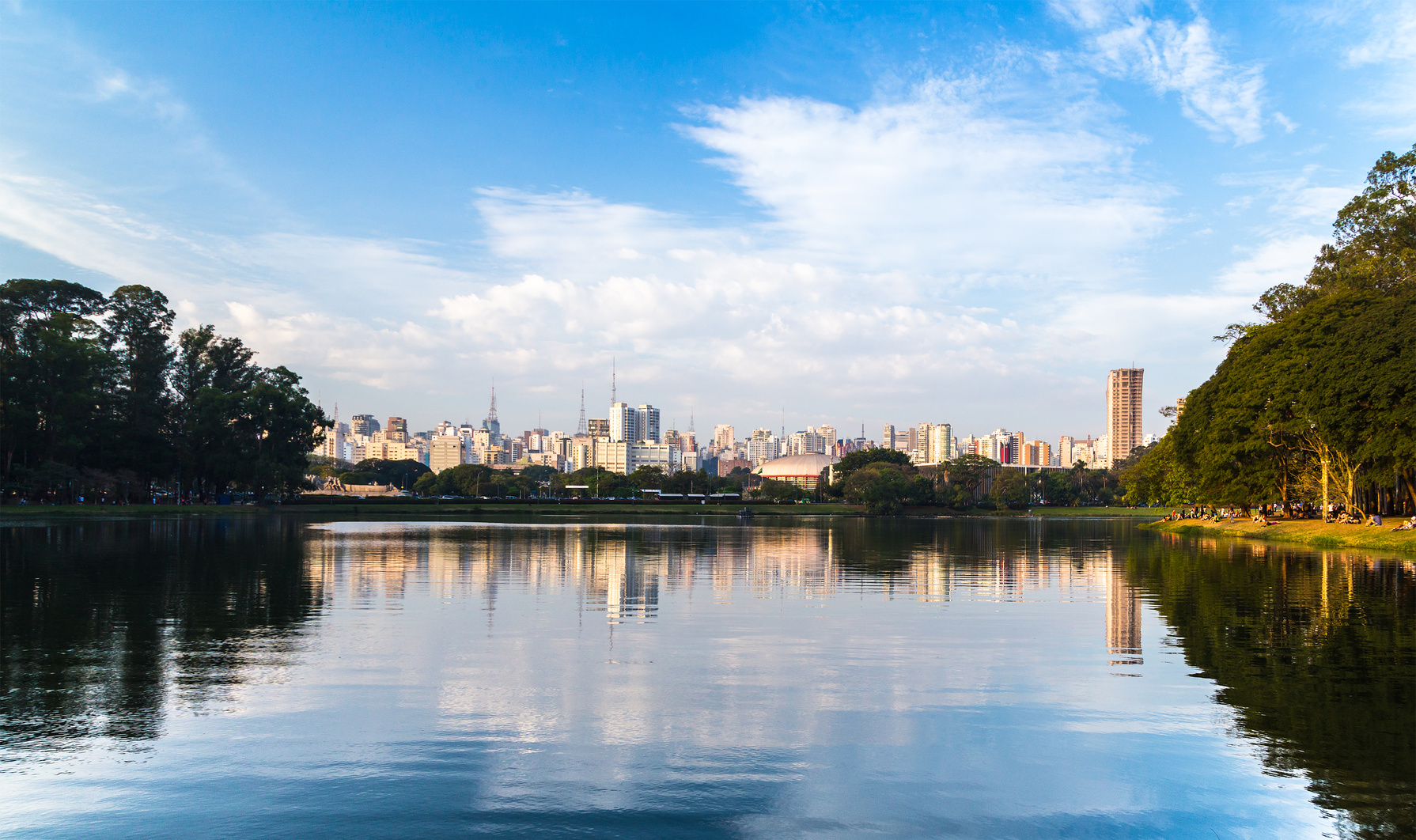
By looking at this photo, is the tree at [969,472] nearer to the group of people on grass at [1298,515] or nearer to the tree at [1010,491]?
the tree at [1010,491]

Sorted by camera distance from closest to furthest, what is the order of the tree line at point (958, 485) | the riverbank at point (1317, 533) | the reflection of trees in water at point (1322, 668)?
the reflection of trees in water at point (1322, 668), the riverbank at point (1317, 533), the tree line at point (958, 485)

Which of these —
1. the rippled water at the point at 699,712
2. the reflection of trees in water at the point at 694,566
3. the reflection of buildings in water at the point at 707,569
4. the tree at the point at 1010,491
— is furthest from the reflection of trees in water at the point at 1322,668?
the tree at the point at 1010,491

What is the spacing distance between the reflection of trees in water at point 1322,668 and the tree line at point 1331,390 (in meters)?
16.2

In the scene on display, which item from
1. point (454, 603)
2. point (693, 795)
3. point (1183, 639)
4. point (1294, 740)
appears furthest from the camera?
point (454, 603)

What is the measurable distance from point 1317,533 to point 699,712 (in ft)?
152

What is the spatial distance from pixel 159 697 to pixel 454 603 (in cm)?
879

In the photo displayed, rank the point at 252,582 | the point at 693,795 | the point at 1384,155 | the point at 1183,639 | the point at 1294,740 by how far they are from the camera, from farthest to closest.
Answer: the point at 1384,155 → the point at 252,582 → the point at 1183,639 → the point at 1294,740 → the point at 693,795

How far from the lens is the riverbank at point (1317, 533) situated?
3866 cm

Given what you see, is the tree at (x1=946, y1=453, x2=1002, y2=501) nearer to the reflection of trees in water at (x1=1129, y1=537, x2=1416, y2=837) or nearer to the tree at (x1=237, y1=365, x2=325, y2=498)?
the tree at (x1=237, y1=365, x2=325, y2=498)

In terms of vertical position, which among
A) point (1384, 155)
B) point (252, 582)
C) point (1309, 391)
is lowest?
point (252, 582)

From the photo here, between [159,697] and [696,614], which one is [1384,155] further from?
[159,697]

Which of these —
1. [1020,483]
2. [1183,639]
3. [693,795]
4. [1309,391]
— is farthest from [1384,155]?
[1020,483]

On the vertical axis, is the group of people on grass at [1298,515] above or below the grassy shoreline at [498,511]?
above

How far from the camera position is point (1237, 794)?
7246mm
